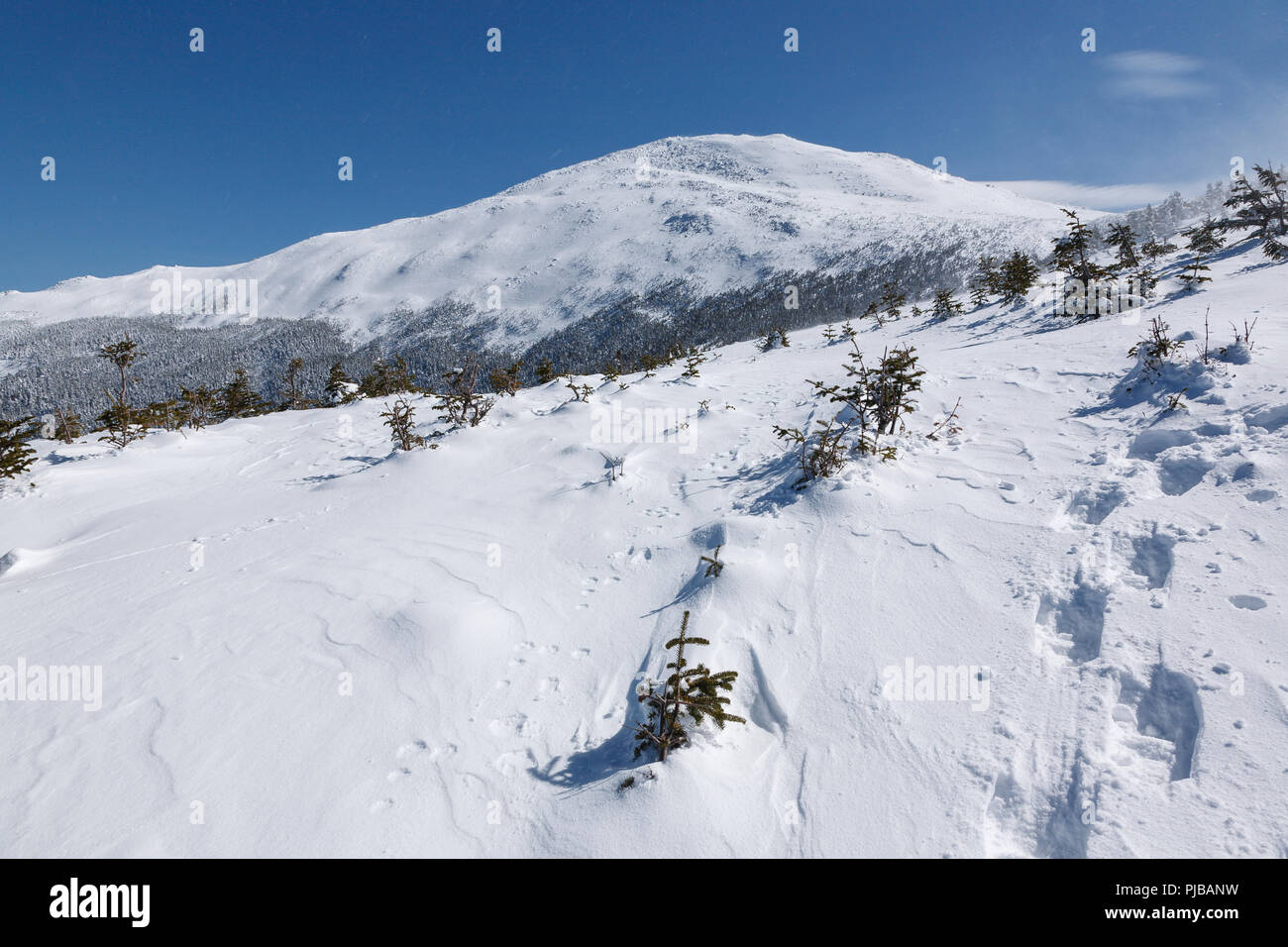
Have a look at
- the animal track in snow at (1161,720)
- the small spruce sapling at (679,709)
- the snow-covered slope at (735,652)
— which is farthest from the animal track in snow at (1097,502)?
the small spruce sapling at (679,709)

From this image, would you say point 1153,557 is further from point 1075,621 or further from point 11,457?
point 11,457

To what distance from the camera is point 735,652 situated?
4.09 metres

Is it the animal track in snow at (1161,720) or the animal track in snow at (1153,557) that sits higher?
the animal track in snow at (1153,557)

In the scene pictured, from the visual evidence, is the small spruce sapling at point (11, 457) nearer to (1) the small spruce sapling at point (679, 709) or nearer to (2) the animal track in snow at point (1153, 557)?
(1) the small spruce sapling at point (679, 709)

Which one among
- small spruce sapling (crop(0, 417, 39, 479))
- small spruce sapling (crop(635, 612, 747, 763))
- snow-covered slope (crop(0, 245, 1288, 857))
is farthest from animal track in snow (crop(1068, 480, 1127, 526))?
small spruce sapling (crop(0, 417, 39, 479))

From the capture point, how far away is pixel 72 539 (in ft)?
26.4

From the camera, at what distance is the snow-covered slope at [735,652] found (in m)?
2.89

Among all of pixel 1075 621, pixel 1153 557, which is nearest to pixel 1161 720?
pixel 1075 621

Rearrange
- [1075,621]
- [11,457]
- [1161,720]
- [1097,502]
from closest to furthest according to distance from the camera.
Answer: [1161,720]
[1075,621]
[1097,502]
[11,457]

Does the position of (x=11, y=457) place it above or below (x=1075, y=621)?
above
